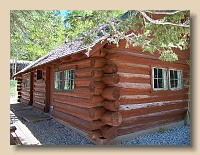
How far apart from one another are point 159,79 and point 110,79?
1.61m

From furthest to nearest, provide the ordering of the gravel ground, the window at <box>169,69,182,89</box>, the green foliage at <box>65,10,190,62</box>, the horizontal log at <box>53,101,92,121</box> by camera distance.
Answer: the window at <box>169,69,182,89</box> → the horizontal log at <box>53,101,92,121</box> → the gravel ground → the green foliage at <box>65,10,190,62</box>

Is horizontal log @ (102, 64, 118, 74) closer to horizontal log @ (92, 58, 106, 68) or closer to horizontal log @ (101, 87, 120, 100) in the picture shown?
horizontal log @ (92, 58, 106, 68)

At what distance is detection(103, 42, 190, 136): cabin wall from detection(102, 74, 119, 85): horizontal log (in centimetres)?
4

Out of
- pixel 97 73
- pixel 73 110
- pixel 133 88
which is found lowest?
pixel 73 110

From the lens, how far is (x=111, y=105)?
3.73 m

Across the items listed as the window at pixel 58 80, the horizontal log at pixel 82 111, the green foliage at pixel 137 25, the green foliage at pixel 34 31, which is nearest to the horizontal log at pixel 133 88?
the horizontal log at pixel 82 111

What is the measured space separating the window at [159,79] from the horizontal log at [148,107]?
398 mm

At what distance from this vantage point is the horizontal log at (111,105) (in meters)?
3.67

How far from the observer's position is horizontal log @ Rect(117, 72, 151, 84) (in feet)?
13.3

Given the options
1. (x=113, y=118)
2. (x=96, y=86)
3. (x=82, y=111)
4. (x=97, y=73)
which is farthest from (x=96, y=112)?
(x=97, y=73)

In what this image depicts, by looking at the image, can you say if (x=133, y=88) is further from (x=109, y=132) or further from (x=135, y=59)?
(x=109, y=132)

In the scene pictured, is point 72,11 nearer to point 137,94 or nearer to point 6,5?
point 6,5

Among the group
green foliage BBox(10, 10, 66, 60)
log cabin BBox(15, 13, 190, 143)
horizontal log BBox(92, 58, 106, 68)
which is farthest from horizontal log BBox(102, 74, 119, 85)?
green foliage BBox(10, 10, 66, 60)

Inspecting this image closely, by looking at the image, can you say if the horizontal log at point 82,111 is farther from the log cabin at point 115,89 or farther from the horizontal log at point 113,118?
the horizontal log at point 113,118
